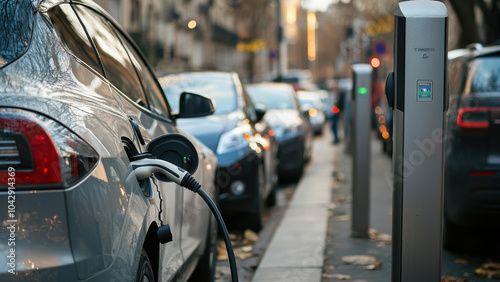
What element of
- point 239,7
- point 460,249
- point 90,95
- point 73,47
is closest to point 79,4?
point 73,47

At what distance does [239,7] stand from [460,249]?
105ft

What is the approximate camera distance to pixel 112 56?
11.4ft

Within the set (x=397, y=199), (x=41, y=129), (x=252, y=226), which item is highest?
(x=41, y=129)

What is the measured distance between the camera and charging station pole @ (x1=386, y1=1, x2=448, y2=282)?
3848mm

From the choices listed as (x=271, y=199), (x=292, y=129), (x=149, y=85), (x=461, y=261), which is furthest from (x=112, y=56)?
(x=292, y=129)

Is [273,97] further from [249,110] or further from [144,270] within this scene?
[144,270]

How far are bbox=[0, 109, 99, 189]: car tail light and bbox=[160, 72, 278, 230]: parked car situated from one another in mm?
4723

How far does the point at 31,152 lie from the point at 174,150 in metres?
0.94

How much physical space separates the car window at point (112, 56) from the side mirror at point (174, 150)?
13.5 inches

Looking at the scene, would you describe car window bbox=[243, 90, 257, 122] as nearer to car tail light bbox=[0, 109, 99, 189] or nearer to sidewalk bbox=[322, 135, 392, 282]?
sidewalk bbox=[322, 135, 392, 282]

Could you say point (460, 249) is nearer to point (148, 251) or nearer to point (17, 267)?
point (148, 251)

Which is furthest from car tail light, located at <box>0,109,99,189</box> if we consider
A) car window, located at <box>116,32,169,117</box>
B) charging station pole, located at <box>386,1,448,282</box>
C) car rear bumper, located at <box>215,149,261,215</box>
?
car rear bumper, located at <box>215,149,261,215</box>

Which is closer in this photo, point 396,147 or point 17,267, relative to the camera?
point 17,267

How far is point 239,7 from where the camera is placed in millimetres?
37469
